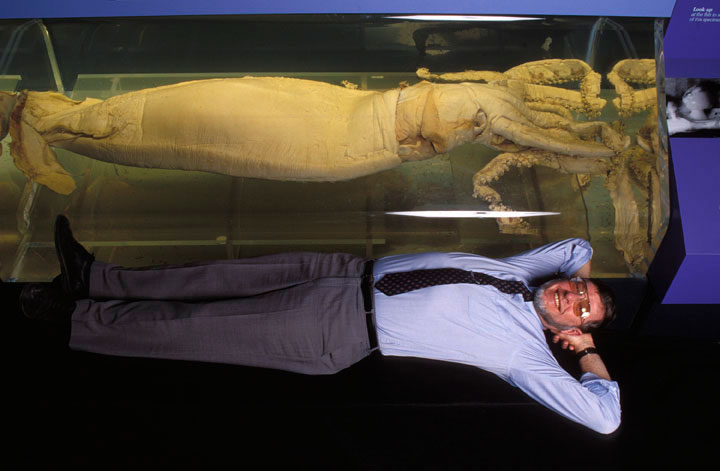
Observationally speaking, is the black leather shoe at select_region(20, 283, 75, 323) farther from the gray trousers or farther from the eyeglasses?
the eyeglasses

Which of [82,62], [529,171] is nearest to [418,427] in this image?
[529,171]

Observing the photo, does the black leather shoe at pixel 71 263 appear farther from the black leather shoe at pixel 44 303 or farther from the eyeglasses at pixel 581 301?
the eyeglasses at pixel 581 301

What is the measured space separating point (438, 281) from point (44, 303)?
1.36m

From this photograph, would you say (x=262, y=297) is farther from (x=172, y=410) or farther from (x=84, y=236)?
(x=84, y=236)

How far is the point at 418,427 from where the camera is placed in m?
2.46

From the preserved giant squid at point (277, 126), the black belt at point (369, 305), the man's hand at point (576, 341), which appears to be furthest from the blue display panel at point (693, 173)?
the black belt at point (369, 305)

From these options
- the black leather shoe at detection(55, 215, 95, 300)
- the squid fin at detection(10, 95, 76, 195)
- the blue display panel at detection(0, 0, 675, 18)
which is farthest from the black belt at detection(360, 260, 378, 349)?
the squid fin at detection(10, 95, 76, 195)

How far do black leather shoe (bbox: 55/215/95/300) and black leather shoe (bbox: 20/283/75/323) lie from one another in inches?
1.6

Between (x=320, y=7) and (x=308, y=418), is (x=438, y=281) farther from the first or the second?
(x=320, y=7)

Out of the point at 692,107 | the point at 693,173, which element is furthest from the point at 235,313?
the point at 692,107

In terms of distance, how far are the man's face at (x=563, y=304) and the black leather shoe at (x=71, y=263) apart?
5.24 feet

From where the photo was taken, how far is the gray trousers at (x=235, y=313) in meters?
2.09

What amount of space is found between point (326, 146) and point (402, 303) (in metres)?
0.68

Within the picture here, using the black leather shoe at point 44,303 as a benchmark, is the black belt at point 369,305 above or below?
below
